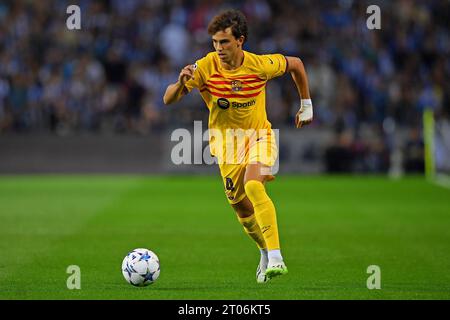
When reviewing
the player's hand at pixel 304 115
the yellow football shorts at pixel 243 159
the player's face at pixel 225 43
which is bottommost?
the yellow football shorts at pixel 243 159

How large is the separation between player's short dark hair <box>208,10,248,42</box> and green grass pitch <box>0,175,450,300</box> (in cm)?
228

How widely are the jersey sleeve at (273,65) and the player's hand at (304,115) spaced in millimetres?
373

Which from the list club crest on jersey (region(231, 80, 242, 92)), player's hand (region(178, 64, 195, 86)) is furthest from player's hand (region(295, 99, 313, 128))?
player's hand (region(178, 64, 195, 86))

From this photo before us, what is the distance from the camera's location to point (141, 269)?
8.59 metres

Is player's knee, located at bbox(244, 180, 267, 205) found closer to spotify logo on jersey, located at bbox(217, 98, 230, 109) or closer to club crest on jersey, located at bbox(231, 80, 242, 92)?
spotify logo on jersey, located at bbox(217, 98, 230, 109)

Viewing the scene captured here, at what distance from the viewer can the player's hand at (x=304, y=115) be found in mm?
9344

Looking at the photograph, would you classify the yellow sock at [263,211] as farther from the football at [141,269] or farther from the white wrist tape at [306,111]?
the football at [141,269]

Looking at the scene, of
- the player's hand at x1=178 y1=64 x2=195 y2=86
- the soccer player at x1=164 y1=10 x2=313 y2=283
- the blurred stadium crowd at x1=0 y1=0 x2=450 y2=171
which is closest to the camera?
the player's hand at x1=178 y1=64 x2=195 y2=86

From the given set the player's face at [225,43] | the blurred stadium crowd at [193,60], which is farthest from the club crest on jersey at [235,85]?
the blurred stadium crowd at [193,60]

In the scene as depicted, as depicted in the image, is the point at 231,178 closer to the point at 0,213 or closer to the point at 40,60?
the point at 0,213

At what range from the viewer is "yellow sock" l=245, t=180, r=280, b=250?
8875 mm

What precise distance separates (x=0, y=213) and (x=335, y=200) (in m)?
6.36

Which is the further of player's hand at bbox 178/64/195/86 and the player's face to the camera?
the player's face
